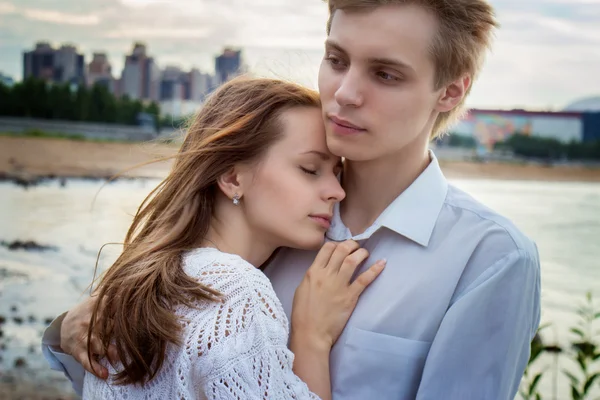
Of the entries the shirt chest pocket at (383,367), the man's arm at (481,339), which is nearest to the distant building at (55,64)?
the shirt chest pocket at (383,367)

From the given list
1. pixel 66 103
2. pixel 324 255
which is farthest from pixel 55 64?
pixel 324 255

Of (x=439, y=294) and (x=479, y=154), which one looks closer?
(x=439, y=294)

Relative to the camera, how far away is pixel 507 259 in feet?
4.23

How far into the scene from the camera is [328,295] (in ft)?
4.58

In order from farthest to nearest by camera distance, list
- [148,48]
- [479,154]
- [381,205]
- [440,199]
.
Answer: [148,48] → [479,154] → [381,205] → [440,199]

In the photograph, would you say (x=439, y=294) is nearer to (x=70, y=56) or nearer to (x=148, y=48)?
(x=148, y=48)

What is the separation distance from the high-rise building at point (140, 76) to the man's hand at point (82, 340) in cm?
392

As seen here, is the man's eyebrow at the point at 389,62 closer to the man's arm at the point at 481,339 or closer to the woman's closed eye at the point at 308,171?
the woman's closed eye at the point at 308,171

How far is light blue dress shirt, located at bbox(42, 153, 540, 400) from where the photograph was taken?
1.28 m

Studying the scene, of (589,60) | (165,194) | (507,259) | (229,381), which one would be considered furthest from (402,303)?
(589,60)

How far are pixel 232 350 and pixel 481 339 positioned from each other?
462 mm

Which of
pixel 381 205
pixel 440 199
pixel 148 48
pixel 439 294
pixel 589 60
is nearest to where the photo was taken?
pixel 439 294

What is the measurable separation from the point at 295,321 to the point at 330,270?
13cm

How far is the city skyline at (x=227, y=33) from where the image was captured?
166 inches
